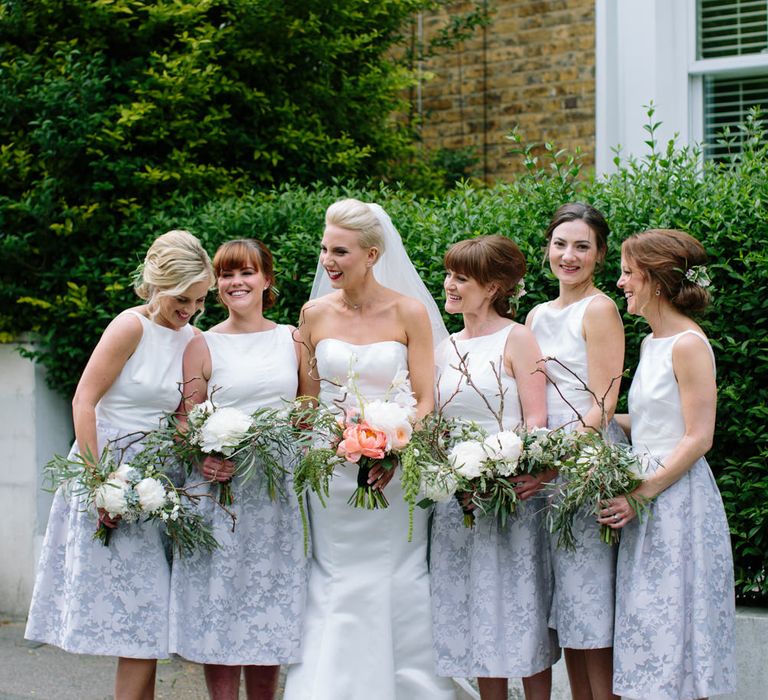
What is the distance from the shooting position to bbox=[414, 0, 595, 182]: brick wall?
8.19 m

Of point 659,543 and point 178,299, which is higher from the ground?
point 178,299

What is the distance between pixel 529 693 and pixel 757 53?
193 inches

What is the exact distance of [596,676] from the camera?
4.25 metres

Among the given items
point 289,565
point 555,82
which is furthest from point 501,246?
point 555,82

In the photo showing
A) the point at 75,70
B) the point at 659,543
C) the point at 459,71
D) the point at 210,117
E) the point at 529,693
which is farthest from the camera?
the point at 459,71

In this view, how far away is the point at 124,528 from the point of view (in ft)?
14.7

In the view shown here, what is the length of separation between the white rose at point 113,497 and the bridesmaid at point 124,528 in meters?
0.14

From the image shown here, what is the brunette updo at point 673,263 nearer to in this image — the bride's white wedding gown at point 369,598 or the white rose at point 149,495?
the bride's white wedding gown at point 369,598

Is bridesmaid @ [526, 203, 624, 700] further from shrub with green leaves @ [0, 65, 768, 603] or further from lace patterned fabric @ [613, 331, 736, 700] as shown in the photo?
shrub with green leaves @ [0, 65, 768, 603]

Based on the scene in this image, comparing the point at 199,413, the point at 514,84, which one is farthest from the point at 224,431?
the point at 514,84

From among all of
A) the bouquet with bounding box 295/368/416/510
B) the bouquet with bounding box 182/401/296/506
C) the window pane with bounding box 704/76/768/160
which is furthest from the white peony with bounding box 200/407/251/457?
the window pane with bounding box 704/76/768/160

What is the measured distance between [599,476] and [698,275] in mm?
879

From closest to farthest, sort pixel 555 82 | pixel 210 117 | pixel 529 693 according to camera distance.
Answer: pixel 529 693 < pixel 210 117 < pixel 555 82

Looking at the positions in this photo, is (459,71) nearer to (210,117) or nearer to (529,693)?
(210,117)
